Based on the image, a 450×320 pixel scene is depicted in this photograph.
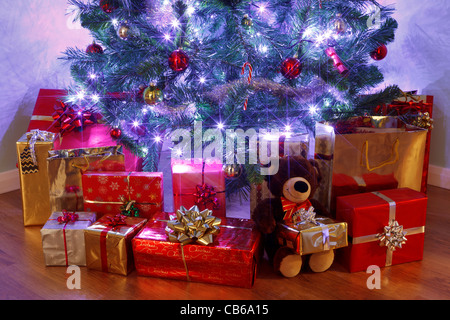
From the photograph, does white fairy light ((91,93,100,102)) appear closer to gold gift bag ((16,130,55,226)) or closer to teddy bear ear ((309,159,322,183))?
gold gift bag ((16,130,55,226))

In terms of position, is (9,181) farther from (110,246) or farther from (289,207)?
(289,207)

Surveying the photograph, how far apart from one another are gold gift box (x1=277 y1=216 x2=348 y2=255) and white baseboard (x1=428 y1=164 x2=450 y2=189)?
3.36 ft

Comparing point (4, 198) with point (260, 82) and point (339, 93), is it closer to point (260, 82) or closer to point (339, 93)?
point (260, 82)

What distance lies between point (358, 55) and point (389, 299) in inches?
33.8

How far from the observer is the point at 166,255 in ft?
3.32

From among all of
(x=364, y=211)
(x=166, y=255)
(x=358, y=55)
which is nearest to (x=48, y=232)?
(x=166, y=255)

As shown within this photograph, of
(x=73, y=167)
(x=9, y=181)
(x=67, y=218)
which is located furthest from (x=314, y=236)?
(x=9, y=181)

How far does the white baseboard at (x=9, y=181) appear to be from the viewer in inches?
68.4

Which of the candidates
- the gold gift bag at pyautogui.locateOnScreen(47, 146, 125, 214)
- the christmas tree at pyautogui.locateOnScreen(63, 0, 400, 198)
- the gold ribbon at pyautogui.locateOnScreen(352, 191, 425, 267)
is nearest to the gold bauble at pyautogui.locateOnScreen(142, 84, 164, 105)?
→ the christmas tree at pyautogui.locateOnScreen(63, 0, 400, 198)

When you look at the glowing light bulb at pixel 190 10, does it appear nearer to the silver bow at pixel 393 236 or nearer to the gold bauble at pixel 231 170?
the gold bauble at pixel 231 170

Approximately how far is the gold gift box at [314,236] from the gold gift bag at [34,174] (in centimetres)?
90

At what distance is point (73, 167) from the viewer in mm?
1308

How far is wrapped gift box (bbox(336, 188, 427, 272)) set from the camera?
1.05m

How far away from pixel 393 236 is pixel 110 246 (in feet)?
2.63
